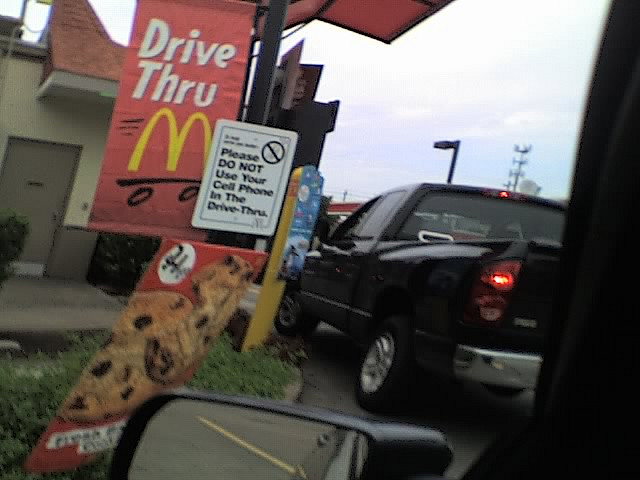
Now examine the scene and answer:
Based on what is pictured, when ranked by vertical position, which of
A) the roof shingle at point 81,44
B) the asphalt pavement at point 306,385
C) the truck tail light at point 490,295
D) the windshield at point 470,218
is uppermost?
the roof shingle at point 81,44

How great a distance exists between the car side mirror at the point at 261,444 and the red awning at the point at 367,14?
742 centimetres

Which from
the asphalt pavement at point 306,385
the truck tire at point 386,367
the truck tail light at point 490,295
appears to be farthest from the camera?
the truck tire at point 386,367

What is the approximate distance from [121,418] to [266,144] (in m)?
1.80

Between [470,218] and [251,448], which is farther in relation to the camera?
[470,218]

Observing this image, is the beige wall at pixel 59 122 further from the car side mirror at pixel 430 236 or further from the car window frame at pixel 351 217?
the car side mirror at pixel 430 236

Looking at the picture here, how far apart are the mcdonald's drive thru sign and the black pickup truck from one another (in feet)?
5.84

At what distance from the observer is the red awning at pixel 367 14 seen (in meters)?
9.59

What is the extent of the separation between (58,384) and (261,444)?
267 cm

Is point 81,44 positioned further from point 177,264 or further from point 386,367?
point 177,264

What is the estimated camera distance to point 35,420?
418 centimetres

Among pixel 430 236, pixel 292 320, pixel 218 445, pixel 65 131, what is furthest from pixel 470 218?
pixel 65 131

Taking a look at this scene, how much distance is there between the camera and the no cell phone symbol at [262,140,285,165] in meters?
4.67

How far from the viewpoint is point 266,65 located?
16.5ft

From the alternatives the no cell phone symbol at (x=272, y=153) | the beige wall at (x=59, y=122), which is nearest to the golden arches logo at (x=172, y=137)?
the no cell phone symbol at (x=272, y=153)
